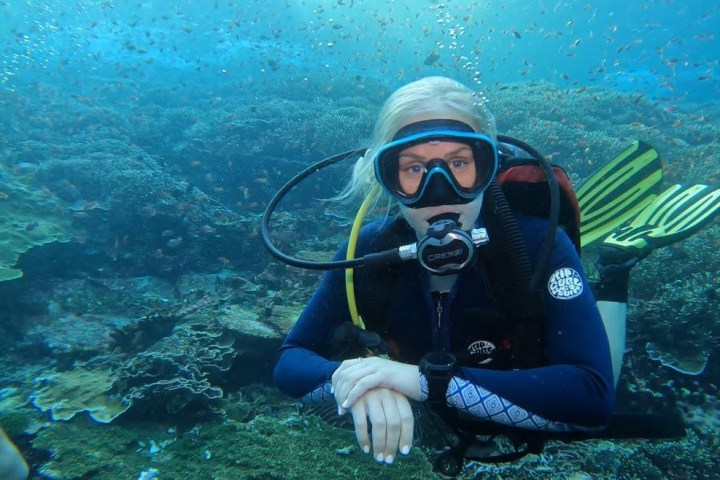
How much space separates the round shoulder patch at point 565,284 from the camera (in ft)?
6.48

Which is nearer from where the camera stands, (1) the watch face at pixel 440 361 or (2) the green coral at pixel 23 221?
(1) the watch face at pixel 440 361

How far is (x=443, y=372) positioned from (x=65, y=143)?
17511mm

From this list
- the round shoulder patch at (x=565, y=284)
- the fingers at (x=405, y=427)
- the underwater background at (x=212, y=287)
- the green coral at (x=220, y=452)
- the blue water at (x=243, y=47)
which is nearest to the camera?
the fingers at (x=405, y=427)

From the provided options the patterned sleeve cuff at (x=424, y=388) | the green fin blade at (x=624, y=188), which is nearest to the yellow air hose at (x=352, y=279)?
the patterned sleeve cuff at (x=424, y=388)

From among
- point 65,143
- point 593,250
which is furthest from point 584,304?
point 65,143

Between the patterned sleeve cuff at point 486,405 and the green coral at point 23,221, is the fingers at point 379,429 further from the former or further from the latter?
the green coral at point 23,221

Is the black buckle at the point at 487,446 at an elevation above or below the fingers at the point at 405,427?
below

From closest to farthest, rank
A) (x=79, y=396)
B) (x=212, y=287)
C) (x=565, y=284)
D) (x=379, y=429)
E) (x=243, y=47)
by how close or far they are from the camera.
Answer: (x=379, y=429), (x=565, y=284), (x=79, y=396), (x=212, y=287), (x=243, y=47)

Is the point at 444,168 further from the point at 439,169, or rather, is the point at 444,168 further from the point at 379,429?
the point at 379,429

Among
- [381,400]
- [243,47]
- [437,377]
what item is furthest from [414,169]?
[243,47]

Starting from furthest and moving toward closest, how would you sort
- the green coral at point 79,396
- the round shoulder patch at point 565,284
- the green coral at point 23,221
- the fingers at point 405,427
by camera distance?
the green coral at point 23,221
the green coral at point 79,396
the round shoulder patch at point 565,284
the fingers at point 405,427

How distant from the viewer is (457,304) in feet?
7.68

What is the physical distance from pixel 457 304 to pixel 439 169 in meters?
0.83

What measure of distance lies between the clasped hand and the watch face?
0.10 m
